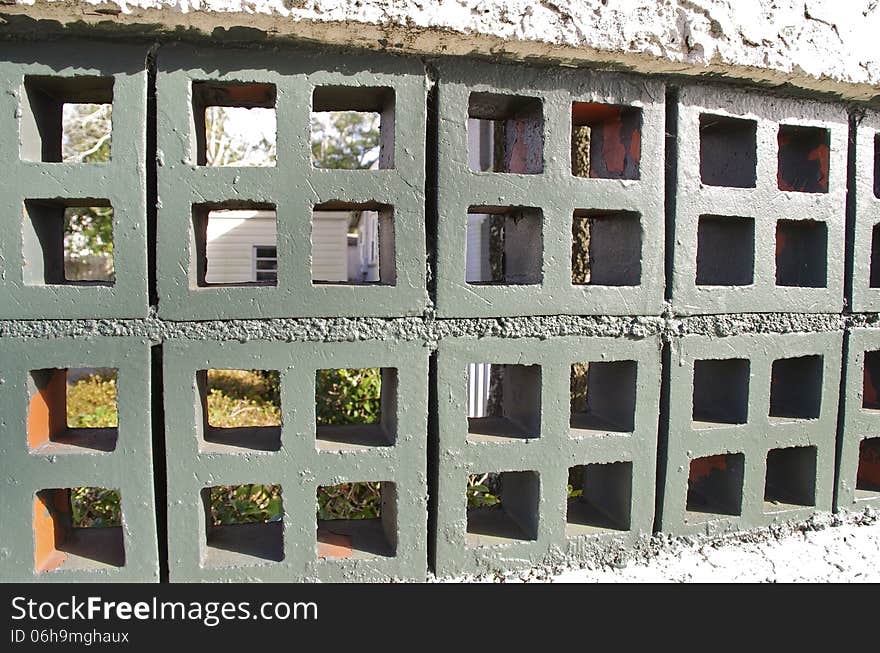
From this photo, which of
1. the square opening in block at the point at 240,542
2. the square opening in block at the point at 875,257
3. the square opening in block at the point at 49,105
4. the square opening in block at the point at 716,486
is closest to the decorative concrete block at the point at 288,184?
the square opening in block at the point at 49,105

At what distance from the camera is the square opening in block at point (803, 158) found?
231cm

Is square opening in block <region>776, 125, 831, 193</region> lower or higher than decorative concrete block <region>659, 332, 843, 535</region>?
higher

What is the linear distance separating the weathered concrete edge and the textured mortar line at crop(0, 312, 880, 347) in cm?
84

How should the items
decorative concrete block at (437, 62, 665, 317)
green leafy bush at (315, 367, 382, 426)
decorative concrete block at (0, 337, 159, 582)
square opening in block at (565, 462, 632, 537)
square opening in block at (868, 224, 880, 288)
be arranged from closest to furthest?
decorative concrete block at (0, 337, 159, 582) < decorative concrete block at (437, 62, 665, 317) < square opening in block at (565, 462, 632, 537) < square opening in block at (868, 224, 880, 288) < green leafy bush at (315, 367, 382, 426)

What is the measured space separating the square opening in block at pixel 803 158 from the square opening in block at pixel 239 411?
2.18 meters

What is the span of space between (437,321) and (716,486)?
4.49ft

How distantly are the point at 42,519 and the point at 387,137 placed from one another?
1.66 m

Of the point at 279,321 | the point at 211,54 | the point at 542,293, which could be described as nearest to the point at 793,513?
the point at 542,293

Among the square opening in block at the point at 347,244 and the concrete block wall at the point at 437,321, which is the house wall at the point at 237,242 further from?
the concrete block wall at the point at 437,321

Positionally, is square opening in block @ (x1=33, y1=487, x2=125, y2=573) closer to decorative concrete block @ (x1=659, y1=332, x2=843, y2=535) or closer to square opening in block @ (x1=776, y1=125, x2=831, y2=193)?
decorative concrete block @ (x1=659, y1=332, x2=843, y2=535)

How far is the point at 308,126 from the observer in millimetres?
1854

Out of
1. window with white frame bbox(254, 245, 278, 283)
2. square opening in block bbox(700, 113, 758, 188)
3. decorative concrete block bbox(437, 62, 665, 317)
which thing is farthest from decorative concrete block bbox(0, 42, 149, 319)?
window with white frame bbox(254, 245, 278, 283)

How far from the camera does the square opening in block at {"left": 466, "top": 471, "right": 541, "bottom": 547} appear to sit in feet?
6.74

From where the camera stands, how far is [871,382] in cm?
262
